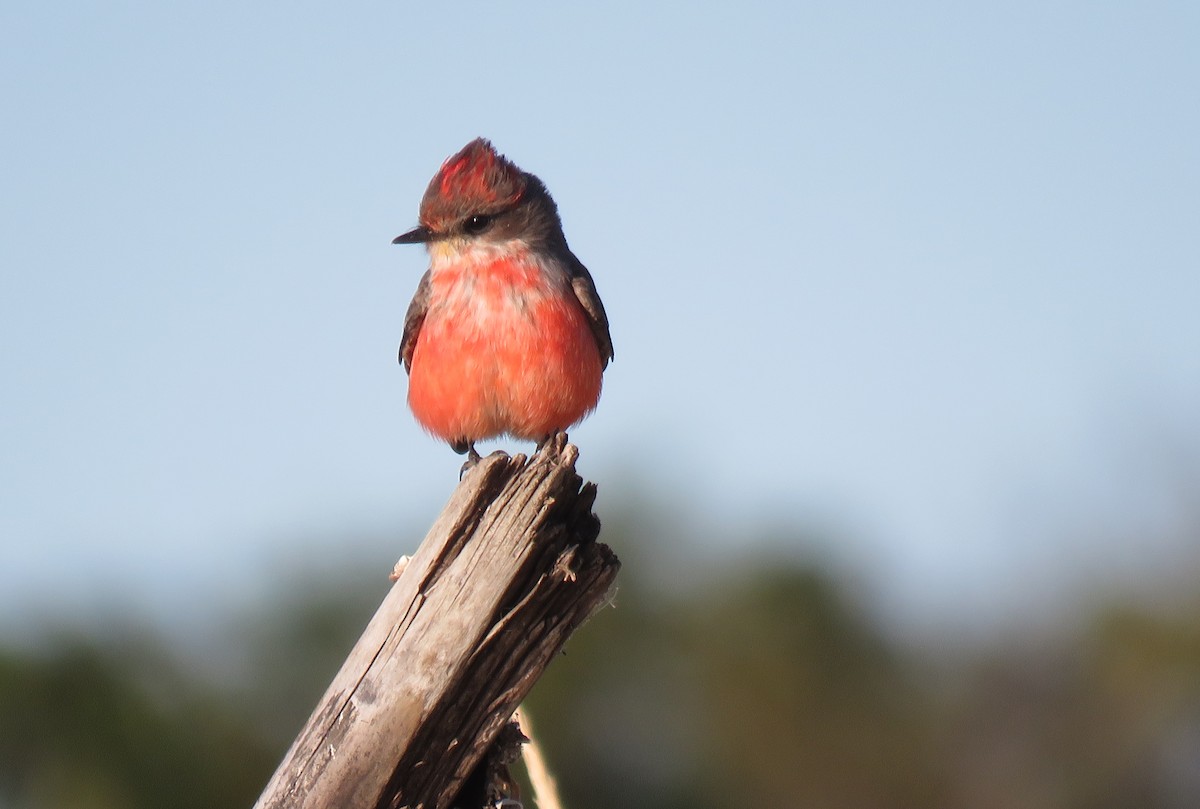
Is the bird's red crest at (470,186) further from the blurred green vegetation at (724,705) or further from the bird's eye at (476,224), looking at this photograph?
the blurred green vegetation at (724,705)

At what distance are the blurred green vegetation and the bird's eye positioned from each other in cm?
1081

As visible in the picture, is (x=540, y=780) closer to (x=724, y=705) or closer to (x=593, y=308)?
(x=593, y=308)

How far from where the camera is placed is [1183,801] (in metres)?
26.5

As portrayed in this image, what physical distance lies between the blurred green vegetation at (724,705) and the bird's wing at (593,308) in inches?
429

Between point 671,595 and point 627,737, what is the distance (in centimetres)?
435

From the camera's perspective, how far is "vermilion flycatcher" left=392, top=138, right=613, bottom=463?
24.9ft

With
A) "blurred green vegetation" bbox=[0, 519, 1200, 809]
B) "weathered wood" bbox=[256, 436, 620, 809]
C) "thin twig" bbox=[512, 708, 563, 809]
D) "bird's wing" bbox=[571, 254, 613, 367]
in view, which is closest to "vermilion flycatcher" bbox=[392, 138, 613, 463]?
"bird's wing" bbox=[571, 254, 613, 367]

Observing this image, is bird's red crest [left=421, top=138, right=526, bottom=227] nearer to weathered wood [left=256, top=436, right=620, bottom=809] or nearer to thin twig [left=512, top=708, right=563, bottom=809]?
weathered wood [left=256, top=436, right=620, bottom=809]

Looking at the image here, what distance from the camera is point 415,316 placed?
27.0 feet

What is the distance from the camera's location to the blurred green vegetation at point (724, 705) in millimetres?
17312

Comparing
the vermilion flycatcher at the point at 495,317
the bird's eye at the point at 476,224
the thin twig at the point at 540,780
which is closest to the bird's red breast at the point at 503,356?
the vermilion flycatcher at the point at 495,317

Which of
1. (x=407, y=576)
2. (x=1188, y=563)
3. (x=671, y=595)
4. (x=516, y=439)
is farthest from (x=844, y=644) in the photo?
(x=407, y=576)

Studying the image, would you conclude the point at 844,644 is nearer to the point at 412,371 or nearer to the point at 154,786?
the point at 154,786

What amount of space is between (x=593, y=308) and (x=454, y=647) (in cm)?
→ 357
